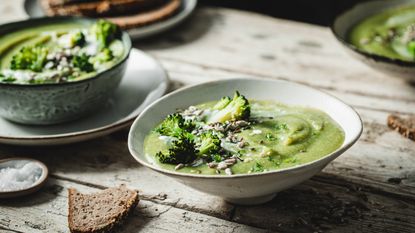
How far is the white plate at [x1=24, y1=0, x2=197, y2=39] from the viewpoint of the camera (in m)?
3.91

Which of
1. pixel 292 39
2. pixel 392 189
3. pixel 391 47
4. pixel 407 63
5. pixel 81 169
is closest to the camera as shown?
pixel 392 189

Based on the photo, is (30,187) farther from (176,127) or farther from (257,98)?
(257,98)

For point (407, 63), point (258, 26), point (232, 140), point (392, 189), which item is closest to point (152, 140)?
point (232, 140)

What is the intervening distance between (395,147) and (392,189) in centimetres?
34

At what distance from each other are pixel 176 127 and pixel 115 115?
0.76 m

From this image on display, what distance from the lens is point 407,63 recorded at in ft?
9.96

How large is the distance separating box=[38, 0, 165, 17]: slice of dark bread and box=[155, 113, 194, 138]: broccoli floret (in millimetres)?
1772

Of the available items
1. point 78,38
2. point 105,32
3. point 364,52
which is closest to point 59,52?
point 78,38

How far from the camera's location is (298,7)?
5098mm

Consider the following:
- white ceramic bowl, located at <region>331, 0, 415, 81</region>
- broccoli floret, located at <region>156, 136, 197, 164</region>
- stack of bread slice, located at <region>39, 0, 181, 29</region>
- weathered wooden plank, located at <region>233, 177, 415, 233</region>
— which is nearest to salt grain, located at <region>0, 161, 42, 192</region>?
broccoli floret, located at <region>156, 136, 197, 164</region>

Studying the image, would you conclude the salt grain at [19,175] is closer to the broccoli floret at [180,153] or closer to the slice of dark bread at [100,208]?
the slice of dark bread at [100,208]

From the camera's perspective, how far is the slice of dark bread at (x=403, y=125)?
288 cm

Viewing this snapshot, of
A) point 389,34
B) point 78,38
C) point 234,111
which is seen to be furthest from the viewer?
point 389,34

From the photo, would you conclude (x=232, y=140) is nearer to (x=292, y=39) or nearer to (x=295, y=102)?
(x=295, y=102)
